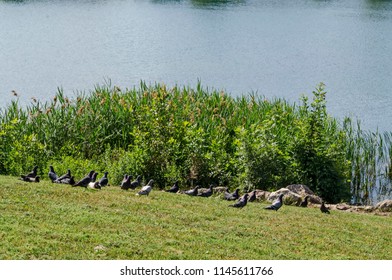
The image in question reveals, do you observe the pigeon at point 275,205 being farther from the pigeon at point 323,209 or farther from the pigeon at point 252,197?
the pigeon at point 252,197

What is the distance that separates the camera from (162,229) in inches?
413

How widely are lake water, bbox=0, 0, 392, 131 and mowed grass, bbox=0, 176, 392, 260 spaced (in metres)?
13.1

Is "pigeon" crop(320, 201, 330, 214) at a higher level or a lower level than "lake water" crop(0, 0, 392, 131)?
higher

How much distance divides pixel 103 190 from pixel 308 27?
3774cm

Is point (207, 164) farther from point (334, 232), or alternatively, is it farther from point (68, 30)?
point (68, 30)

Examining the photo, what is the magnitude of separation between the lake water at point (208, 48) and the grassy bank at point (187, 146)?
7.57 meters

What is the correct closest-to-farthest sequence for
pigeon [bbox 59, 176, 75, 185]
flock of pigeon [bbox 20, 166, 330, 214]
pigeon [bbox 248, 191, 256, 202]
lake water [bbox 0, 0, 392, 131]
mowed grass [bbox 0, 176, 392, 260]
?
mowed grass [bbox 0, 176, 392, 260] → flock of pigeon [bbox 20, 166, 330, 214] → pigeon [bbox 59, 176, 75, 185] → pigeon [bbox 248, 191, 256, 202] → lake water [bbox 0, 0, 392, 131]

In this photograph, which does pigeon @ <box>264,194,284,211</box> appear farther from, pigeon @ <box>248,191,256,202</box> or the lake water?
the lake water

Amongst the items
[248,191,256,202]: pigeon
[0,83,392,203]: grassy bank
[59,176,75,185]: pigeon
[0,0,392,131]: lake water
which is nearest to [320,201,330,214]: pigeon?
[248,191,256,202]: pigeon

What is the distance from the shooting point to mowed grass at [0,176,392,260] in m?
9.32

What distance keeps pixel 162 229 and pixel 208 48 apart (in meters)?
31.2

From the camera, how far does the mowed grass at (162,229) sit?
932 cm

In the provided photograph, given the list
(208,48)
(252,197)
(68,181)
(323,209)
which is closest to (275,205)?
(323,209)

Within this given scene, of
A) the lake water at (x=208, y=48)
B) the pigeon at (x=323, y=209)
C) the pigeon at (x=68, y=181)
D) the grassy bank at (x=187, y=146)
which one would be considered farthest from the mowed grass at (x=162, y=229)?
the lake water at (x=208, y=48)
